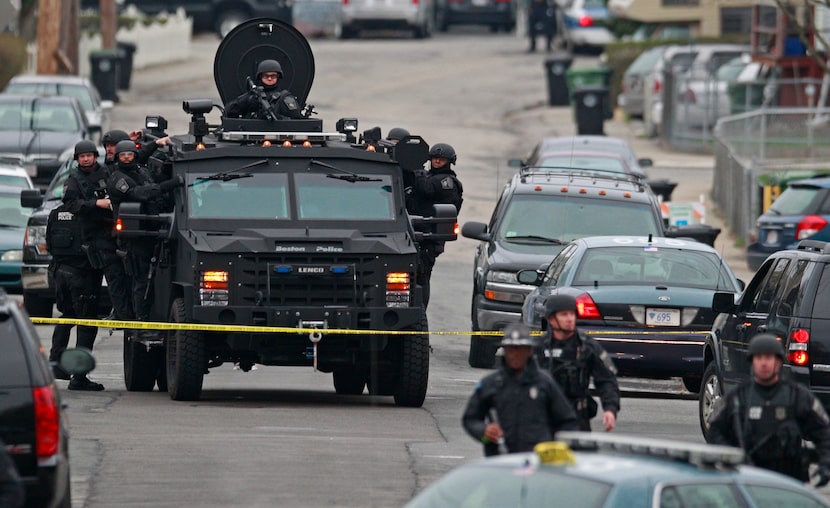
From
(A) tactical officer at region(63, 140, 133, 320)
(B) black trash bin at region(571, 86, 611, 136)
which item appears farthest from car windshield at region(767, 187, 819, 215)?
(B) black trash bin at region(571, 86, 611, 136)

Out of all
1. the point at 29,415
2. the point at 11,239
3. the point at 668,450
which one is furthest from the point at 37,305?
the point at 668,450

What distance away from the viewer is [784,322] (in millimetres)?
13070

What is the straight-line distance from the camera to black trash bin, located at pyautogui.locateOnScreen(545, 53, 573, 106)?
48844 mm

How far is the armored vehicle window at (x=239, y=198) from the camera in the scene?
50.4 ft

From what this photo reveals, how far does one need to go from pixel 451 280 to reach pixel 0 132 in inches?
335

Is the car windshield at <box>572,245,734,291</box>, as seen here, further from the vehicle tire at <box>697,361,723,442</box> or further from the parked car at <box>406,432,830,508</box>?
the parked car at <box>406,432,830,508</box>

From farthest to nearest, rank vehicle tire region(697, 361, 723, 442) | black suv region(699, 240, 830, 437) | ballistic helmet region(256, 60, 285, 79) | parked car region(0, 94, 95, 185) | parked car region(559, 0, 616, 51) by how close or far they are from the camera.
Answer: parked car region(559, 0, 616, 51) < parked car region(0, 94, 95, 185) < ballistic helmet region(256, 60, 285, 79) < vehicle tire region(697, 361, 723, 442) < black suv region(699, 240, 830, 437)

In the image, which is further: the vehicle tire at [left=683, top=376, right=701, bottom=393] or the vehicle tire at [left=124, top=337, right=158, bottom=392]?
the vehicle tire at [left=683, top=376, right=701, bottom=393]

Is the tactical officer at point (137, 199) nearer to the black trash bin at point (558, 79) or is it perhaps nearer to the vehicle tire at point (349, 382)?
the vehicle tire at point (349, 382)

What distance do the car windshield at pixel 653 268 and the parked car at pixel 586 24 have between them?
134 feet

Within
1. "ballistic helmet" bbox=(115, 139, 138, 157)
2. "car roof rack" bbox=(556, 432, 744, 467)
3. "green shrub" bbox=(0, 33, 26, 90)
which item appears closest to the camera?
"car roof rack" bbox=(556, 432, 744, 467)

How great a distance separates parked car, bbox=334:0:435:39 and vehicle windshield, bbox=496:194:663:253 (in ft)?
126

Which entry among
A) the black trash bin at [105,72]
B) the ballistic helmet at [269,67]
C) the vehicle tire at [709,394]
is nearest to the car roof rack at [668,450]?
the vehicle tire at [709,394]

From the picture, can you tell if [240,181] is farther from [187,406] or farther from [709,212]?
[709,212]
